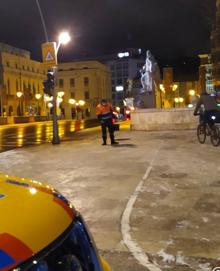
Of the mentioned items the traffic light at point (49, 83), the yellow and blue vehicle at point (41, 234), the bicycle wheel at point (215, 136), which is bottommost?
the bicycle wheel at point (215, 136)

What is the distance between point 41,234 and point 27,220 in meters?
0.10

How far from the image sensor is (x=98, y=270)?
2.37 meters

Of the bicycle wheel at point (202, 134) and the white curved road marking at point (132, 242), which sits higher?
the bicycle wheel at point (202, 134)

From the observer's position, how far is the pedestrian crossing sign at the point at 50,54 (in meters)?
18.6

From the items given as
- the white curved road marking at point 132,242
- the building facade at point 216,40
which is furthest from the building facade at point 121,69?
the white curved road marking at point 132,242

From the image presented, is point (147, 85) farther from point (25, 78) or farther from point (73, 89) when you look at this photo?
point (73, 89)

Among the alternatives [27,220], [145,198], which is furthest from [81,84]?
[27,220]

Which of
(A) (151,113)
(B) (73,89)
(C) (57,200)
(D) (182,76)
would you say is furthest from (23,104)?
(C) (57,200)

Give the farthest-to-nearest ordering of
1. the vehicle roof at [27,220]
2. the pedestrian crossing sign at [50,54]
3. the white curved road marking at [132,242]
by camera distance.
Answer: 1. the pedestrian crossing sign at [50,54]
2. the white curved road marking at [132,242]
3. the vehicle roof at [27,220]

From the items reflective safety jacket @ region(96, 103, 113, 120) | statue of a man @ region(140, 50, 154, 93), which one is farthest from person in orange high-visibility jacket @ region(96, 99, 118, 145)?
statue of a man @ region(140, 50, 154, 93)

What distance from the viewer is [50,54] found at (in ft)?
61.4

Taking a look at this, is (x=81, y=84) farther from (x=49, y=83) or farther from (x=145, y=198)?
(x=145, y=198)

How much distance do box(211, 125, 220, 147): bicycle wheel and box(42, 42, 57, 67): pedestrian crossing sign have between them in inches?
280

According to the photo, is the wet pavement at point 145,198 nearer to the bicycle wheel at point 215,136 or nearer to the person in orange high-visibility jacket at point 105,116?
the bicycle wheel at point 215,136
